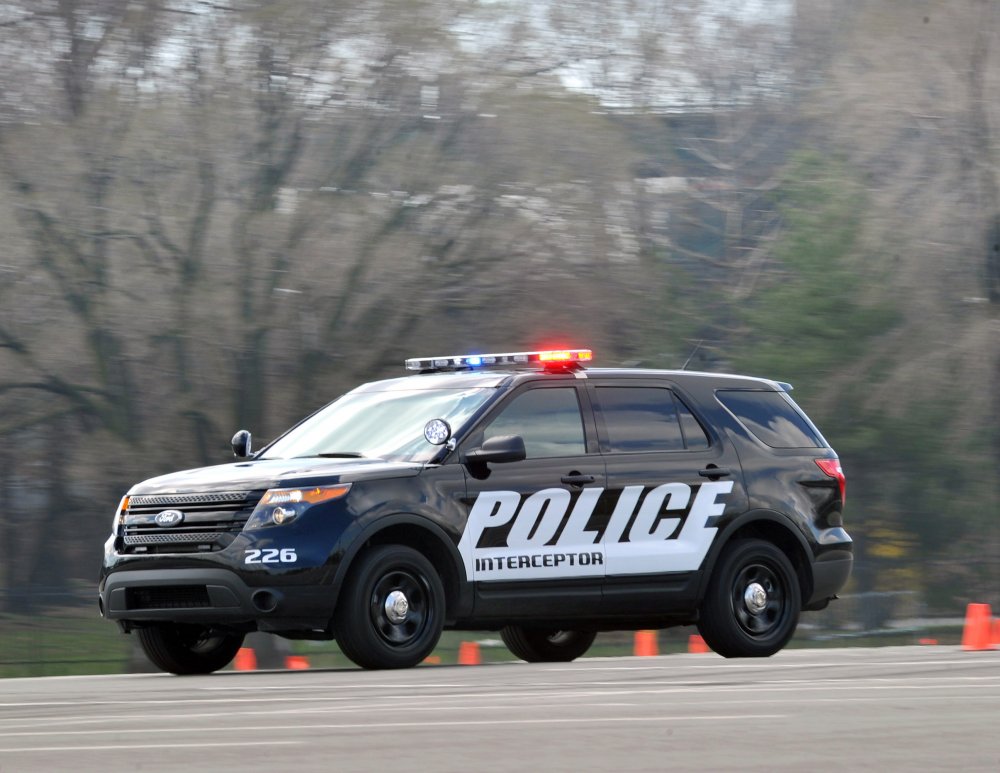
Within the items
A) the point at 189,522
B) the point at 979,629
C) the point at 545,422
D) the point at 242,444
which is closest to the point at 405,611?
the point at 189,522

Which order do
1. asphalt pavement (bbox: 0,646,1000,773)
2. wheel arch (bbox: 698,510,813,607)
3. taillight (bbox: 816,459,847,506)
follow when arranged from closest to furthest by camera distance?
asphalt pavement (bbox: 0,646,1000,773), wheel arch (bbox: 698,510,813,607), taillight (bbox: 816,459,847,506)

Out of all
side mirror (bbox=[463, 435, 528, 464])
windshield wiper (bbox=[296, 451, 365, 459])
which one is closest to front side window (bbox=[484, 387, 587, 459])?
side mirror (bbox=[463, 435, 528, 464])

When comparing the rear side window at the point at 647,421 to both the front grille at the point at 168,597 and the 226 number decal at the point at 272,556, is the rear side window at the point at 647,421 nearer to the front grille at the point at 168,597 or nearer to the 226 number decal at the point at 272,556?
the 226 number decal at the point at 272,556

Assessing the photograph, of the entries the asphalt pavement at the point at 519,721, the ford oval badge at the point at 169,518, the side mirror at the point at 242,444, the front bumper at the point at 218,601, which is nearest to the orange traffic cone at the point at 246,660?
the side mirror at the point at 242,444

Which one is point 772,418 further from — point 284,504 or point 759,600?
point 284,504

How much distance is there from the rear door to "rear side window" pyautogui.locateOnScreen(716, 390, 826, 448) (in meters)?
0.39

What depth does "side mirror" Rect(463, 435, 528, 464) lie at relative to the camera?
12016mm

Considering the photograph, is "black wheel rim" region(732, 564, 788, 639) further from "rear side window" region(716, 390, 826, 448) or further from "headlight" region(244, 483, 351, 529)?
"headlight" region(244, 483, 351, 529)

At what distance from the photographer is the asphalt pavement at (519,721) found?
6.94m

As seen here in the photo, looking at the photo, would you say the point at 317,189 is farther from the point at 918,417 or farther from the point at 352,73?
the point at 918,417

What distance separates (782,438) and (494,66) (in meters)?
12.9

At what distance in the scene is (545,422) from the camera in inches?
501

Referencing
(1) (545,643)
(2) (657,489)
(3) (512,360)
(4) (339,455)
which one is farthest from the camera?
(1) (545,643)

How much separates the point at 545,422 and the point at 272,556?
2.14m
